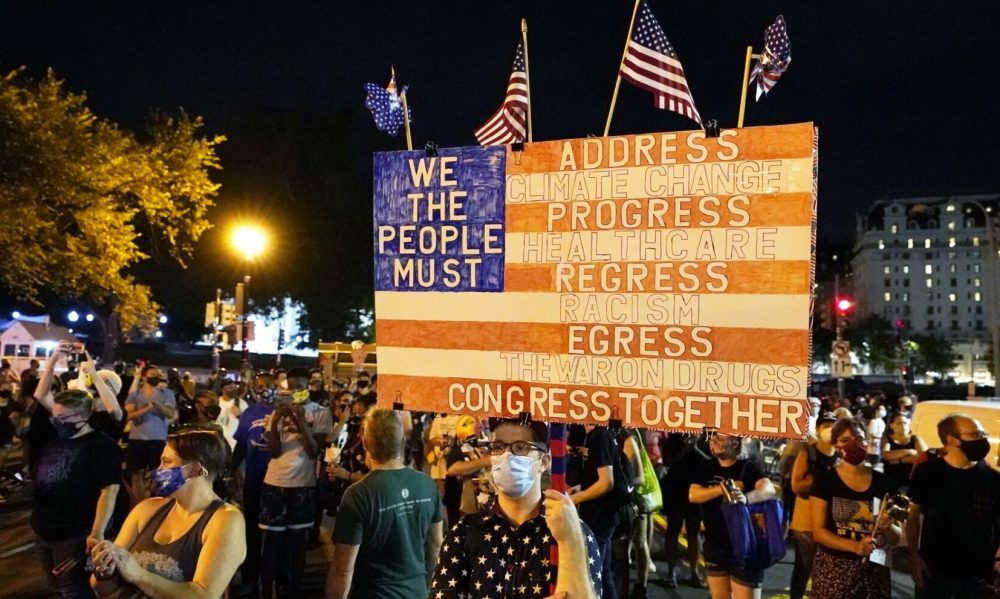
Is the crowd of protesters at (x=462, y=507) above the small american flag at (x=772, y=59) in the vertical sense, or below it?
below

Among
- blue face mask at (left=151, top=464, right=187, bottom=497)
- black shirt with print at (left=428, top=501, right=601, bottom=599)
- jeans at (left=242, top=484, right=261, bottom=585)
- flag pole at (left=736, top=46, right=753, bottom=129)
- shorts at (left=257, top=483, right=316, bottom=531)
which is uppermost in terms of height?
flag pole at (left=736, top=46, right=753, bottom=129)

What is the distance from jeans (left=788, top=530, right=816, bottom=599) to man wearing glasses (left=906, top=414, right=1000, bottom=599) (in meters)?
1.47

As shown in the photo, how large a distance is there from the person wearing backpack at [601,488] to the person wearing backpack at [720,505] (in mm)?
716

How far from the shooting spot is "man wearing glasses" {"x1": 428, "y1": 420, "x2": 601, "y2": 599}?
2.96 m

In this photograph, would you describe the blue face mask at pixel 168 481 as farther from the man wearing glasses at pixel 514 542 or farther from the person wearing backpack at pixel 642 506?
the person wearing backpack at pixel 642 506

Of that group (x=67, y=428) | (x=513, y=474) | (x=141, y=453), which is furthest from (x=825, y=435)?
(x=141, y=453)

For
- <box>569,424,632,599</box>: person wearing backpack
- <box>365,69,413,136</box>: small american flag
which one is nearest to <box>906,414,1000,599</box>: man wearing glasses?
<box>569,424,632,599</box>: person wearing backpack

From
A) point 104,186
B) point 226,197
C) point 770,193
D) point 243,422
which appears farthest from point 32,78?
point 226,197

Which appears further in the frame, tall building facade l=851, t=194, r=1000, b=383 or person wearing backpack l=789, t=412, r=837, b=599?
tall building facade l=851, t=194, r=1000, b=383

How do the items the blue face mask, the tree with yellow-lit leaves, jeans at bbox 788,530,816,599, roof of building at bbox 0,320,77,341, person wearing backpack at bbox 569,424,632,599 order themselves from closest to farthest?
the blue face mask < person wearing backpack at bbox 569,424,632,599 < jeans at bbox 788,530,816,599 < the tree with yellow-lit leaves < roof of building at bbox 0,320,77,341

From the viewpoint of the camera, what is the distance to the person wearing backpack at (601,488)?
6293 mm

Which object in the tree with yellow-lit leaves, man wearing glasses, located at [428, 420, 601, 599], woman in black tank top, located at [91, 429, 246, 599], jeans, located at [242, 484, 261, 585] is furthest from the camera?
the tree with yellow-lit leaves

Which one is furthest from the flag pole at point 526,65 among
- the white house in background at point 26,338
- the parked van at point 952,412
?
the white house in background at point 26,338

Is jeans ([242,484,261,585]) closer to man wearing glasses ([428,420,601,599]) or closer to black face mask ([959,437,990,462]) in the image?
man wearing glasses ([428,420,601,599])
